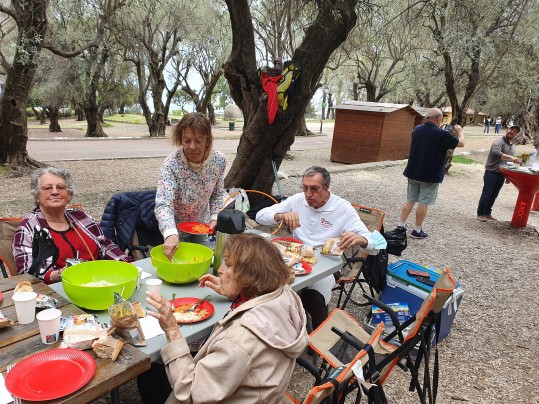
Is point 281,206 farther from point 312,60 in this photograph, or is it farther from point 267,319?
point 312,60

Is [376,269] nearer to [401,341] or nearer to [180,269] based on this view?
[401,341]

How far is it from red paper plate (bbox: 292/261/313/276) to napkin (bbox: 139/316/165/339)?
3.15 feet

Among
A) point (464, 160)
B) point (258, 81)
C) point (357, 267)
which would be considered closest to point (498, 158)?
point (258, 81)

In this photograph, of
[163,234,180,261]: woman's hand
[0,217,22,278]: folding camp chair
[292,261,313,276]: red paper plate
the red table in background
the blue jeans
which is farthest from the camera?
the blue jeans

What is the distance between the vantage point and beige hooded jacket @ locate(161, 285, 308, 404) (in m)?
1.25

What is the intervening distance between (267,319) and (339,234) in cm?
187

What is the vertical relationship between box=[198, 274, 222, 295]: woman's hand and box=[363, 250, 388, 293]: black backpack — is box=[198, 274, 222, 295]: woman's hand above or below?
above

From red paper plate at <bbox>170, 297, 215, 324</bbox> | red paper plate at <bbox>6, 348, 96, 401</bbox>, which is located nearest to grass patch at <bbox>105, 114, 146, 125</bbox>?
red paper plate at <bbox>170, 297, 215, 324</bbox>

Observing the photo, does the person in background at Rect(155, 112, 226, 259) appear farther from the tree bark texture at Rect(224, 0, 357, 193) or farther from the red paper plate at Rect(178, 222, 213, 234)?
the tree bark texture at Rect(224, 0, 357, 193)

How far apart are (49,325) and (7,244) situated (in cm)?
142

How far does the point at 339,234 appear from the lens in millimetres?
3115

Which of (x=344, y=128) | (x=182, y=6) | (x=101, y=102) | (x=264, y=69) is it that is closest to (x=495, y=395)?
(x=264, y=69)

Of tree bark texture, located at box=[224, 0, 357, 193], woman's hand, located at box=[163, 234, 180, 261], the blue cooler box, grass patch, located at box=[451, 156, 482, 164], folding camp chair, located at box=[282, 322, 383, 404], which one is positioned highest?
tree bark texture, located at box=[224, 0, 357, 193]

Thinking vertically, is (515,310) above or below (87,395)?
below
